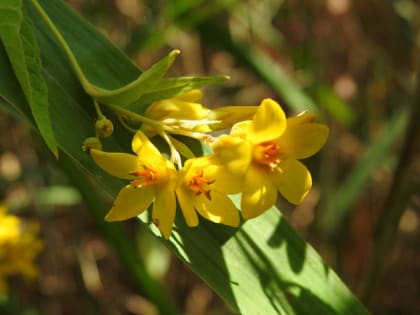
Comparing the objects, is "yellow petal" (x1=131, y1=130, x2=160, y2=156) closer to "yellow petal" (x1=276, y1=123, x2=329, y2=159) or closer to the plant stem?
"yellow petal" (x1=276, y1=123, x2=329, y2=159)

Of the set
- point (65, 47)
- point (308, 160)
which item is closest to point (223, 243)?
point (65, 47)

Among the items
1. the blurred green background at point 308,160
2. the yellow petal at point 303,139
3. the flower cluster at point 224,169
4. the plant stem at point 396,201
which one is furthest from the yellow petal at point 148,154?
the blurred green background at point 308,160

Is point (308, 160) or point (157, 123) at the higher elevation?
point (157, 123)

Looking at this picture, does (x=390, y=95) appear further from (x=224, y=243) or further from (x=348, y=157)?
(x=224, y=243)

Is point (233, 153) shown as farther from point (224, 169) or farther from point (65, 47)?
point (65, 47)

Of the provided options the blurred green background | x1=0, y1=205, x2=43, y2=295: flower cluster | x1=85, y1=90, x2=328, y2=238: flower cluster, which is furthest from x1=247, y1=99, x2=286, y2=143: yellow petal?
the blurred green background

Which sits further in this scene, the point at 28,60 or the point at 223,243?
the point at 223,243
